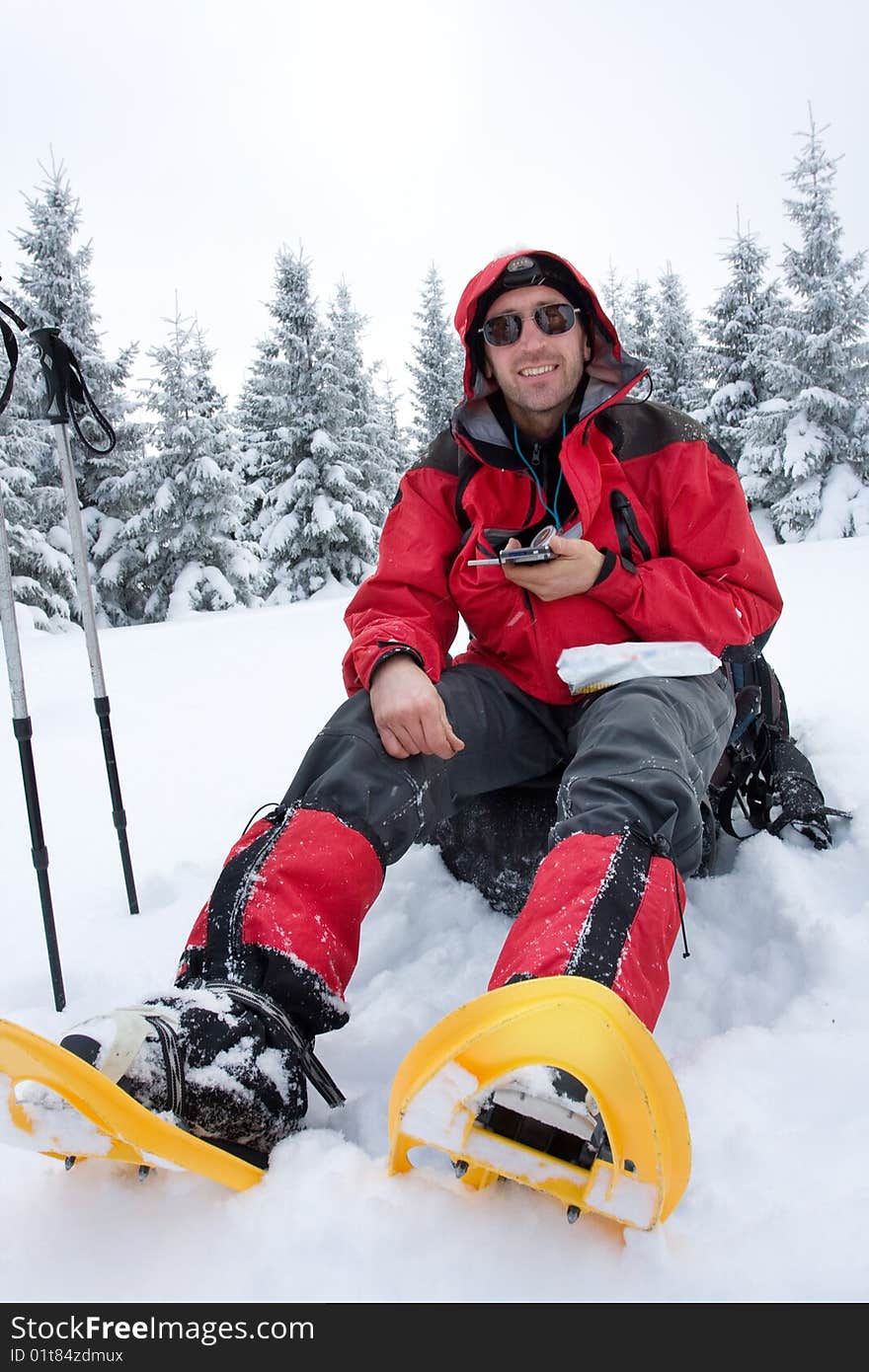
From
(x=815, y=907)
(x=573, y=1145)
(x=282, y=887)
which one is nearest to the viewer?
(x=573, y=1145)

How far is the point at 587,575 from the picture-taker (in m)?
2.15

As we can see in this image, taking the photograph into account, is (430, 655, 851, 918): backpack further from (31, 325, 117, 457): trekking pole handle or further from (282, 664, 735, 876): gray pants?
(31, 325, 117, 457): trekking pole handle

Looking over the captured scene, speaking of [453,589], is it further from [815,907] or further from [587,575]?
[815,907]

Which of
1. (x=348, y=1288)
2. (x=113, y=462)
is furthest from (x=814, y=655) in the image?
(x=113, y=462)

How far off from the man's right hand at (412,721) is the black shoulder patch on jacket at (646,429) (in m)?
0.97

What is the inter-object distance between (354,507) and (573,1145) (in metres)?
21.4

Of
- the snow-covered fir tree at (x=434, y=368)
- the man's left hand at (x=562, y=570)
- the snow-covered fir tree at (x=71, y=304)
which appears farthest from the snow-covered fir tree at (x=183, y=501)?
the man's left hand at (x=562, y=570)

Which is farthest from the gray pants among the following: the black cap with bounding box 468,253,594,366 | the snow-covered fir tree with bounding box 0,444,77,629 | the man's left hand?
the snow-covered fir tree with bounding box 0,444,77,629

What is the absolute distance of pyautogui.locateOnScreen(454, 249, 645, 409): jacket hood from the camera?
2424 millimetres

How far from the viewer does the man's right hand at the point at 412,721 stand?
1944mm

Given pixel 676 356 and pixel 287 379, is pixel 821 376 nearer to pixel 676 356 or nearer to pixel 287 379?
pixel 676 356

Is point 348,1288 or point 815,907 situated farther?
point 815,907

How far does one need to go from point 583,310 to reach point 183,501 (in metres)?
17.5

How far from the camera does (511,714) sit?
7.84 feet
